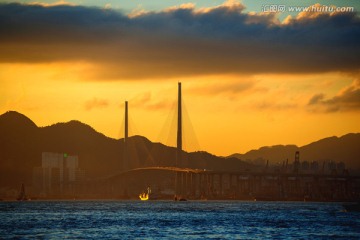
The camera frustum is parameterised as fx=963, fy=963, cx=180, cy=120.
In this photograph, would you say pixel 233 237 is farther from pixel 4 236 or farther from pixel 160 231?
pixel 4 236

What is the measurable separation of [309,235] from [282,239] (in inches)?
287

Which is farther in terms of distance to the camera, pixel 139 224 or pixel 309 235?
pixel 139 224

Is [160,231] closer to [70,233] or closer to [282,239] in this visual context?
[70,233]

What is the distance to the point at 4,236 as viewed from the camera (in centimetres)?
8919

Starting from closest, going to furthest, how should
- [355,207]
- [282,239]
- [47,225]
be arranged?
[282,239], [47,225], [355,207]

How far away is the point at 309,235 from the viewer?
92.9 m

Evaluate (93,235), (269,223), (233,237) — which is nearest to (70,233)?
(93,235)

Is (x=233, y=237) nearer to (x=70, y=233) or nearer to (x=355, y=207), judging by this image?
(x=70, y=233)

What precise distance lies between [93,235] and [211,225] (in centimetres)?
2484

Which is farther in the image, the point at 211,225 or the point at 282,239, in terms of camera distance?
the point at 211,225

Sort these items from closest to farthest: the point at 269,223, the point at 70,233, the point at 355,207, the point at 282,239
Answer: the point at 282,239 → the point at 70,233 → the point at 269,223 → the point at 355,207

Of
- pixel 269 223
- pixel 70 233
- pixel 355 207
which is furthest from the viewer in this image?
pixel 355 207

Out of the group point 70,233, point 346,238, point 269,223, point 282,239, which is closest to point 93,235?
point 70,233

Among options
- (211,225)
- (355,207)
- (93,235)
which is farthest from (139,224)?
(355,207)
